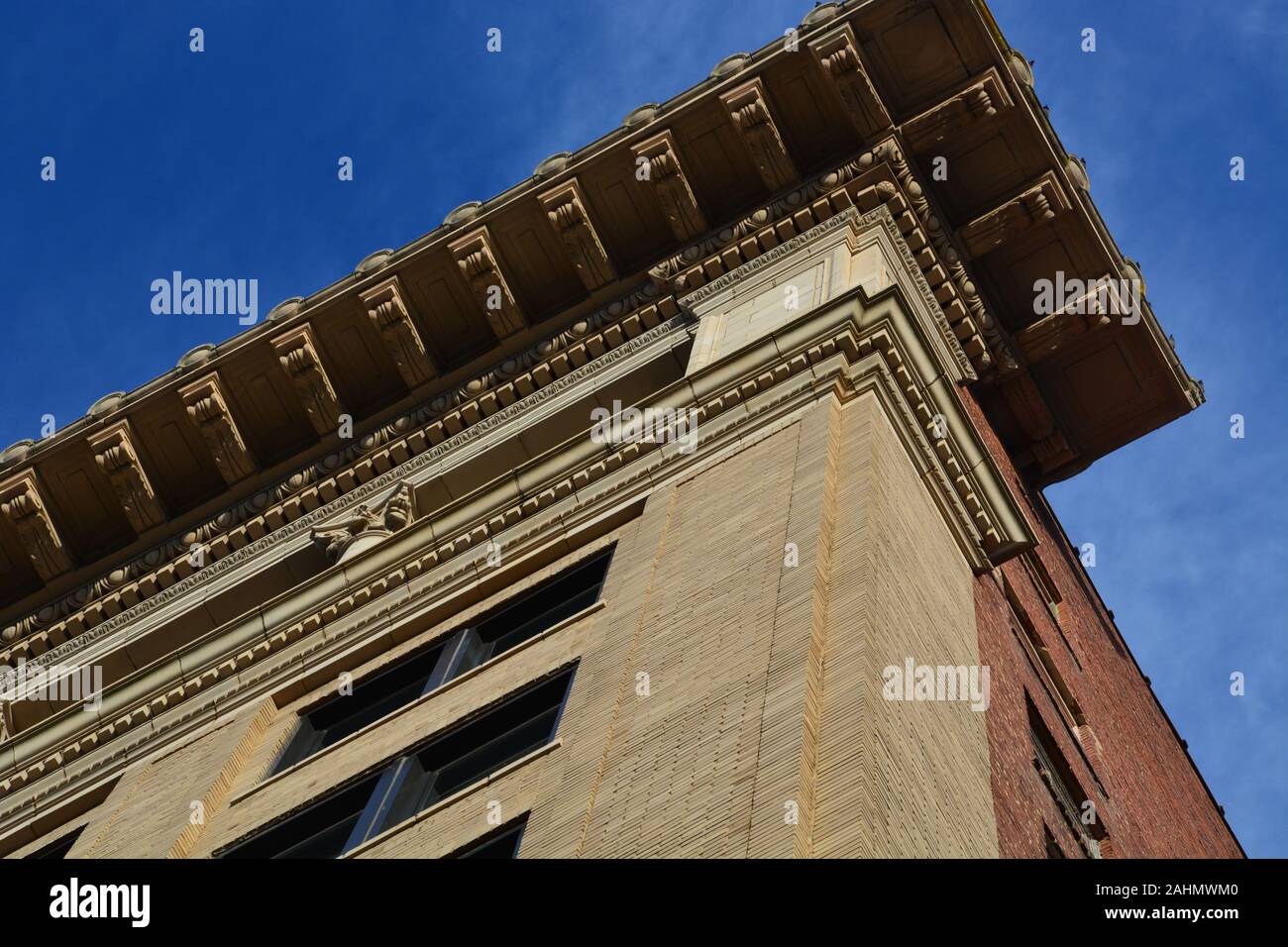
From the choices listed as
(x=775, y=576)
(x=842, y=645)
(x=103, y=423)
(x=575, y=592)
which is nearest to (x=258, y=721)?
(x=575, y=592)

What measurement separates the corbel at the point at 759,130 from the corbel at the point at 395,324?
4.15 metres

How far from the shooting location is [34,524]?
2358cm

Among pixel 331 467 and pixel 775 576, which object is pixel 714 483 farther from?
pixel 331 467

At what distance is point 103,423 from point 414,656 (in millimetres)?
8555

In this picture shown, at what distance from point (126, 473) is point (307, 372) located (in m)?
Result: 2.30

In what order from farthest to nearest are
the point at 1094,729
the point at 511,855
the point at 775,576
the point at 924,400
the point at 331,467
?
the point at 331,467
the point at 1094,729
the point at 924,400
the point at 775,576
the point at 511,855

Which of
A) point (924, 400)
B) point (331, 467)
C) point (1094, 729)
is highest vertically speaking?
point (331, 467)

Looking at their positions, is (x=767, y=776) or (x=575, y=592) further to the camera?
(x=575, y=592)

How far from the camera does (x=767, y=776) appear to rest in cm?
1067

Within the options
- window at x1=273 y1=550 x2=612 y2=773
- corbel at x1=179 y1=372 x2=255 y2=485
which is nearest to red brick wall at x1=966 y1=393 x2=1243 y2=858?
window at x1=273 y1=550 x2=612 y2=773

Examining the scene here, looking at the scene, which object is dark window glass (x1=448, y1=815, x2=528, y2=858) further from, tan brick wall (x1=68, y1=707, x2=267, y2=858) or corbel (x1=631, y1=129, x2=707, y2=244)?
corbel (x1=631, y1=129, x2=707, y2=244)

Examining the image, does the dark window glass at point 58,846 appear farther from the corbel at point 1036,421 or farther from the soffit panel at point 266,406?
the corbel at point 1036,421

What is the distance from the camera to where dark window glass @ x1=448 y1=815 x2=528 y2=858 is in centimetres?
1216

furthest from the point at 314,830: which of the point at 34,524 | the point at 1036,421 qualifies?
the point at 1036,421
